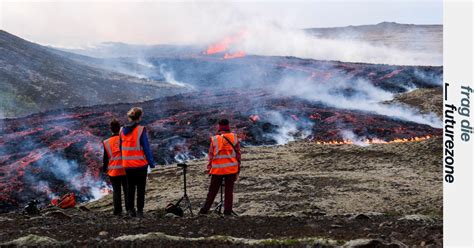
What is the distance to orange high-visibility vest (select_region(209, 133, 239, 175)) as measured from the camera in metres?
10.3

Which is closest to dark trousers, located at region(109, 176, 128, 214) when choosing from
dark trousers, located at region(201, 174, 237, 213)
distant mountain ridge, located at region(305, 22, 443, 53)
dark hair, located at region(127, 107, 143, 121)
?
dark hair, located at region(127, 107, 143, 121)

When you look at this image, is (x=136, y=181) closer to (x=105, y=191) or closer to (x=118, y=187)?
(x=118, y=187)

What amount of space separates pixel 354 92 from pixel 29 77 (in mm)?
25427

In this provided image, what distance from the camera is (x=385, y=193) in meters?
13.5

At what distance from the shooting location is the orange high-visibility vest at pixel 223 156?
1032 centimetres

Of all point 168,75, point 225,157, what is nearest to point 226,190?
point 225,157

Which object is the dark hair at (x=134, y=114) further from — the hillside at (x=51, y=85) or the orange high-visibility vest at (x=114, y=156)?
the hillside at (x=51, y=85)

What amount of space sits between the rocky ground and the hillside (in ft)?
74.2

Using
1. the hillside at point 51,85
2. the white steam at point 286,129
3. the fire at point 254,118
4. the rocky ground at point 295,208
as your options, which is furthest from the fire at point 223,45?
the rocky ground at point 295,208

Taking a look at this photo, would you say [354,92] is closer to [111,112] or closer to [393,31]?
[111,112]

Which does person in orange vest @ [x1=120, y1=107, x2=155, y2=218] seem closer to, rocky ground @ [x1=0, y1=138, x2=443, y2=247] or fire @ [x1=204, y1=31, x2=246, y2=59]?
rocky ground @ [x1=0, y1=138, x2=443, y2=247]

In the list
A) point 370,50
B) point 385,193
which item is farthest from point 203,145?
point 370,50

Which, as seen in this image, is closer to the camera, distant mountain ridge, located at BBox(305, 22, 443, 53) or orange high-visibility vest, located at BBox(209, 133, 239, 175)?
orange high-visibility vest, located at BBox(209, 133, 239, 175)

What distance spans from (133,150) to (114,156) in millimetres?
632
